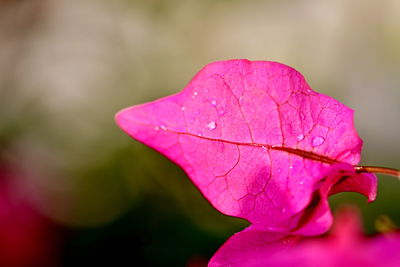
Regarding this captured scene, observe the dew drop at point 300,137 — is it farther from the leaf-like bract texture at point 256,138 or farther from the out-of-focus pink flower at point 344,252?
the out-of-focus pink flower at point 344,252

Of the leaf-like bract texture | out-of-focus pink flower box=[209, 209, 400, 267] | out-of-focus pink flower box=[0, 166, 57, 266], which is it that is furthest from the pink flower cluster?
out-of-focus pink flower box=[0, 166, 57, 266]

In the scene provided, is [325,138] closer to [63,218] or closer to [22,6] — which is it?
[63,218]

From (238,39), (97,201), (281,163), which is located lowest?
(97,201)

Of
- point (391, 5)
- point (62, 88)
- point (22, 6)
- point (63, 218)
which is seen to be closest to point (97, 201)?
point (63, 218)

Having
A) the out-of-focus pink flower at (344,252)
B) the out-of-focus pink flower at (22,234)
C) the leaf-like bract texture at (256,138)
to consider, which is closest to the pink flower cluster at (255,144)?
the leaf-like bract texture at (256,138)

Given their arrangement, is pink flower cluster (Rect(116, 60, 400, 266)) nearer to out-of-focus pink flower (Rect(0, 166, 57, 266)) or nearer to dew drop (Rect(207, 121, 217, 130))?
dew drop (Rect(207, 121, 217, 130))

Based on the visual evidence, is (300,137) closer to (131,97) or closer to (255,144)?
(255,144)
